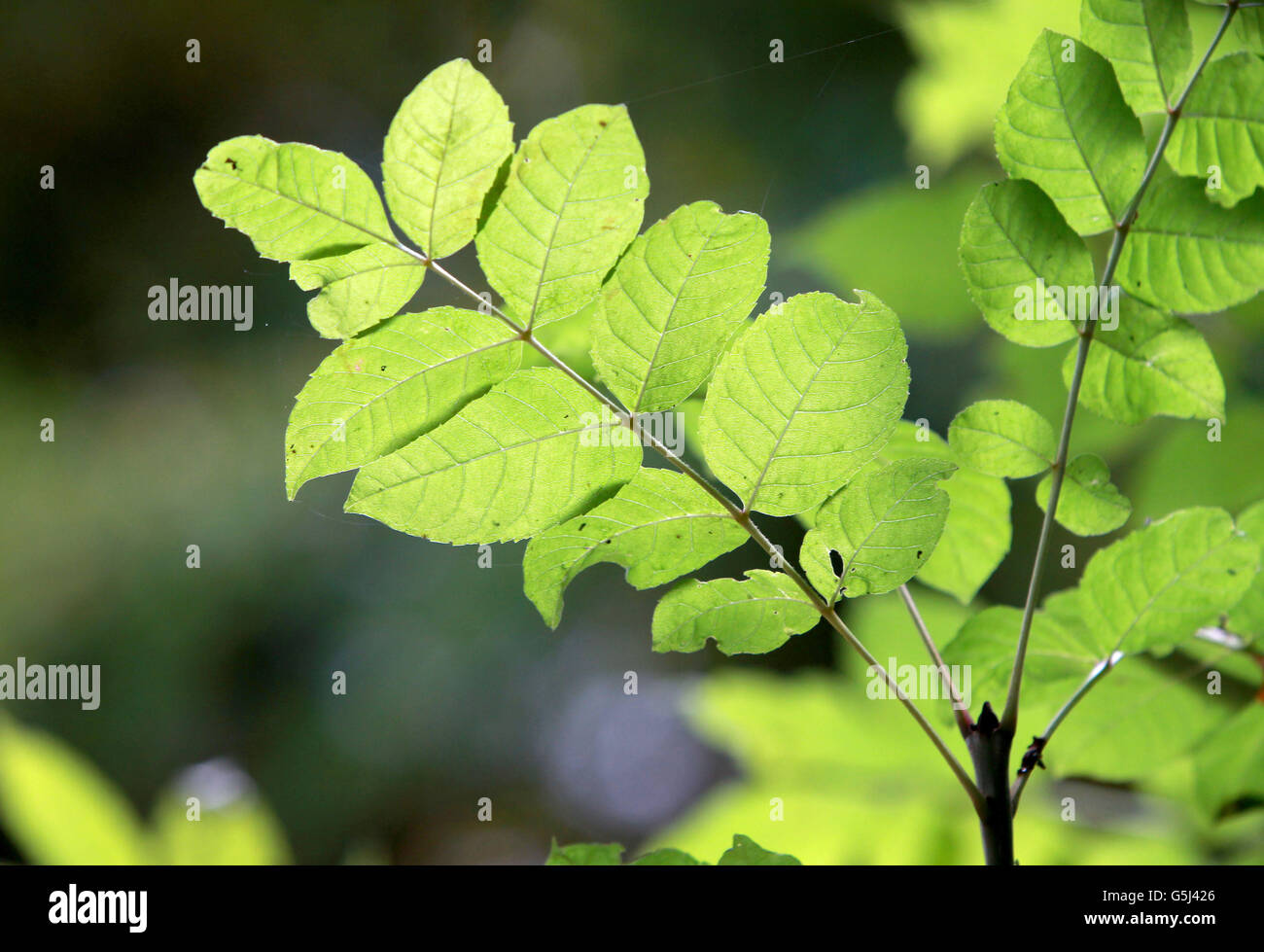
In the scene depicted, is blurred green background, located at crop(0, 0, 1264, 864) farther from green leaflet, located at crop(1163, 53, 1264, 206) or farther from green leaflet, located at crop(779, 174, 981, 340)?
green leaflet, located at crop(1163, 53, 1264, 206)

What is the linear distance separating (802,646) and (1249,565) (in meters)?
1.36

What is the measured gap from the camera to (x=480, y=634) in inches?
83.5

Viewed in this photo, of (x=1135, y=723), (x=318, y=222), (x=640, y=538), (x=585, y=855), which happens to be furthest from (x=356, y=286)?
(x=1135, y=723)

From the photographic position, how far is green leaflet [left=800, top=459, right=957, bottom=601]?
0.35m

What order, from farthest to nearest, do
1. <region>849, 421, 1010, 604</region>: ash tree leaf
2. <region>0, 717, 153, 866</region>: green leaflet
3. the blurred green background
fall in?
the blurred green background
<region>0, 717, 153, 866</region>: green leaflet
<region>849, 421, 1010, 604</region>: ash tree leaf

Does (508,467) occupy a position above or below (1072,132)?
below

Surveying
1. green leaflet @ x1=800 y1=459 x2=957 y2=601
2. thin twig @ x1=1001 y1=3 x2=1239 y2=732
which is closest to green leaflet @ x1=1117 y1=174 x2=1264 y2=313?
thin twig @ x1=1001 y1=3 x2=1239 y2=732

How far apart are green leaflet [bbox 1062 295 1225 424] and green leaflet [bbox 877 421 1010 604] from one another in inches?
2.5

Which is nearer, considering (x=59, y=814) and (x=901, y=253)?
(x=59, y=814)

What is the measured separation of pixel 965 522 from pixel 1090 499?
0.07m

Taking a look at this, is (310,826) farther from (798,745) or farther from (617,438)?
(617,438)

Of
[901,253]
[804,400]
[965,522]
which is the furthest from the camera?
[901,253]

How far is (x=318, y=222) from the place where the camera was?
1.13 ft

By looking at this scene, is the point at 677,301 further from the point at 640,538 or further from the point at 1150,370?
the point at 1150,370
